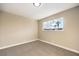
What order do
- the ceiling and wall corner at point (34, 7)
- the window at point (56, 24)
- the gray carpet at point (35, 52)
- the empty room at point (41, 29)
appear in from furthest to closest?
1. the window at point (56, 24)
2. the empty room at point (41, 29)
3. the gray carpet at point (35, 52)
4. the ceiling and wall corner at point (34, 7)

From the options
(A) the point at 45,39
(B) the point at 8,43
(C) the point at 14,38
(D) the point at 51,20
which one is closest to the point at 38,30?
(A) the point at 45,39

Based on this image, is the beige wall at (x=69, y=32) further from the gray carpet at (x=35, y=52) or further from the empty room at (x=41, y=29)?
the gray carpet at (x=35, y=52)

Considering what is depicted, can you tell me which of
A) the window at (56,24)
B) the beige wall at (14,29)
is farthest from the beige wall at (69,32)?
the beige wall at (14,29)

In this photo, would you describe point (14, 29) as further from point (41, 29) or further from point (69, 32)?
point (69, 32)

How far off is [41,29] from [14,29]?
2145mm

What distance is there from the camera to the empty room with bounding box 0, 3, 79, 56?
9.50 feet

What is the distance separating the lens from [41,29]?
18.3 feet

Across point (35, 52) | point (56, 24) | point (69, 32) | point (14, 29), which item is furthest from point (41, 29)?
point (35, 52)

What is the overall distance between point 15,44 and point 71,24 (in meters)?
3.19

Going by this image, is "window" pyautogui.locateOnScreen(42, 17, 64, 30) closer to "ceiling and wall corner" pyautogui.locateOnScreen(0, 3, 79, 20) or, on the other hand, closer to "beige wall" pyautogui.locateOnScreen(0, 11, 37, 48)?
"ceiling and wall corner" pyautogui.locateOnScreen(0, 3, 79, 20)

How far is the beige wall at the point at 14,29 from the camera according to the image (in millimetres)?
3613

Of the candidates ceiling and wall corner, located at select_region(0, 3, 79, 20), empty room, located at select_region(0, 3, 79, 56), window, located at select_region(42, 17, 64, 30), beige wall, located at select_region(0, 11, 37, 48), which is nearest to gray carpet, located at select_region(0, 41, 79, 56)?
empty room, located at select_region(0, 3, 79, 56)

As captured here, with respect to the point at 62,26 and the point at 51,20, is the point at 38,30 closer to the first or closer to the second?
the point at 51,20

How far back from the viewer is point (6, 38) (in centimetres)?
375
